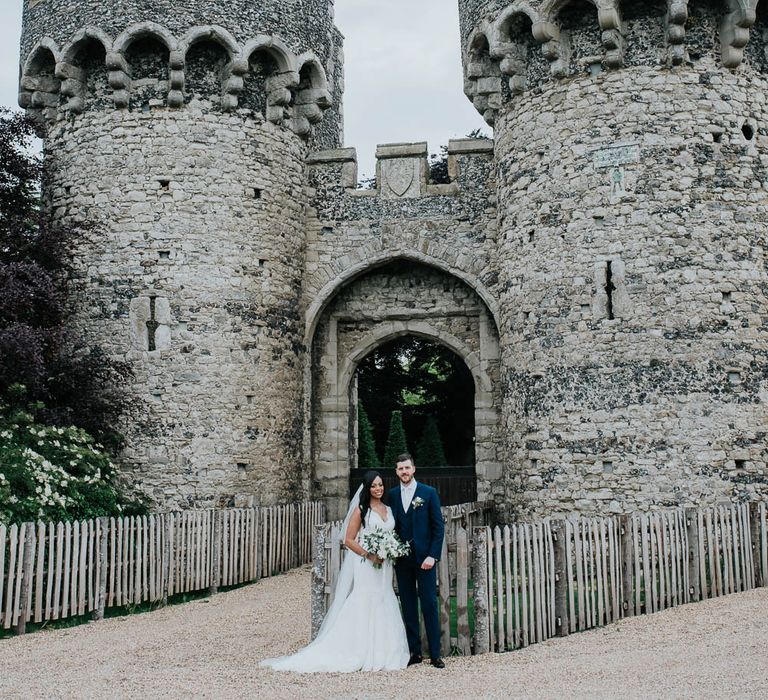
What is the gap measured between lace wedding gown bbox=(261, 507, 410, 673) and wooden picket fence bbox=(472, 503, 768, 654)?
0.73 metres

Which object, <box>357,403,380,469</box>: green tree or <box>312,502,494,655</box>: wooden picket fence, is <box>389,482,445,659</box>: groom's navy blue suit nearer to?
<box>312,502,494,655</box>: wooden picket fence

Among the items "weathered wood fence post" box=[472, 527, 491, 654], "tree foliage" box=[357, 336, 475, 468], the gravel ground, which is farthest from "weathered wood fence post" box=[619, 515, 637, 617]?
"tree foliage" box=[357, 336, 475, 468]

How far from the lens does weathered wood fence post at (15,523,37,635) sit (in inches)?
327

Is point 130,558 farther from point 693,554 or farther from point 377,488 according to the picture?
point 693,554

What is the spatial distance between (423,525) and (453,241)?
7.46m

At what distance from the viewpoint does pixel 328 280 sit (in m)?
13.8

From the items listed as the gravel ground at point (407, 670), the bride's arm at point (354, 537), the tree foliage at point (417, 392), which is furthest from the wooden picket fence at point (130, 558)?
the tree foliage at point (417, 392)

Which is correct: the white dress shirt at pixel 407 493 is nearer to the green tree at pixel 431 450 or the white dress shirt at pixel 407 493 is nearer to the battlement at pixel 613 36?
the battlement at pixel 613 36

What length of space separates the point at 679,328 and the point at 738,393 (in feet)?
3.39

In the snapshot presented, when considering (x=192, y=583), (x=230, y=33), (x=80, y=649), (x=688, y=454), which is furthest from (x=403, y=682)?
(x=230, y=33)

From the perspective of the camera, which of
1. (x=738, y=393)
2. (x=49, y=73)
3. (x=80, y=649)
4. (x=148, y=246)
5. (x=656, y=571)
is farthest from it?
(x=49, y=73)

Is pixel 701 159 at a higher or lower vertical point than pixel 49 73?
lower

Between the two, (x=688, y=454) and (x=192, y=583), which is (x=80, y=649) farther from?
(x=688, y=454)

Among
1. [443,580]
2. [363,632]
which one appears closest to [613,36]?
[443,580]
